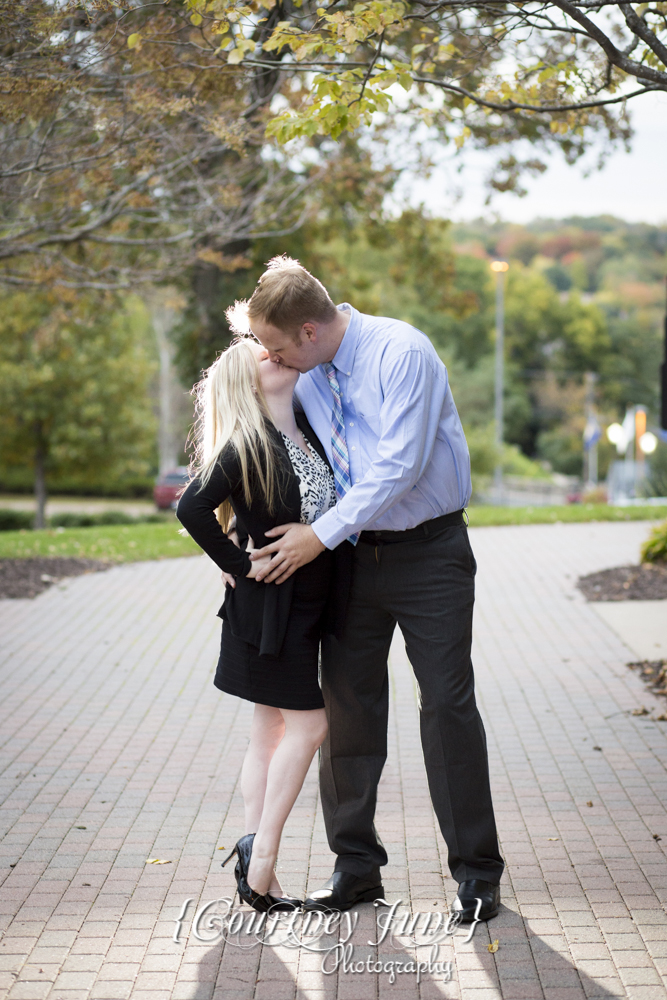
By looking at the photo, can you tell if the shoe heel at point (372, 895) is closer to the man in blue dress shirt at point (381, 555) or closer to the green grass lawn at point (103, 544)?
the man in blue dress shirt at point (381, 555)

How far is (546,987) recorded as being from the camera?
9.52 feet

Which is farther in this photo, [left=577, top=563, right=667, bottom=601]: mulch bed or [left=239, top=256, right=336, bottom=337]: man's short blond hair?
[left=577, top=563, right=667, bottom=601]: mulch bed

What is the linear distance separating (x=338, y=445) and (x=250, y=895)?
154cm

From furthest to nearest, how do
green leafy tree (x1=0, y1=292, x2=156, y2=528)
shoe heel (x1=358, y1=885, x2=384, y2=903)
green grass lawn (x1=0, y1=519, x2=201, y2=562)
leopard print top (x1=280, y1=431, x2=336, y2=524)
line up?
green leafy tree (x1=0, y1=292, x2=156, y2=528)
green grass lawn (x1=0, y1=519, x2=201, y2=562)
shoe heel (x1=358, y1=885, x2=384, y2=903)
leopard print top (x1=280, y1=431, x2=336, y2=524)

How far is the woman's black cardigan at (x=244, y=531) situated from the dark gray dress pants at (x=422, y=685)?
0.26 m

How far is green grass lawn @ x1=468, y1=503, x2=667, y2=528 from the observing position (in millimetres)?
15117

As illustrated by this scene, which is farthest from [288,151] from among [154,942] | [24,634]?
[154,942]

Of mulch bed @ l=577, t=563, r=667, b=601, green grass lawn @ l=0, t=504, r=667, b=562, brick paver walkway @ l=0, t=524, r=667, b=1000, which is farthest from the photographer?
green grass lawn @ l=0, t=504, r=667, b=562

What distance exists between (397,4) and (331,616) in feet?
9.19

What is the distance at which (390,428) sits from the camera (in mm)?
3102

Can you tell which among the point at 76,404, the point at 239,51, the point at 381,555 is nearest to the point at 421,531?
the point at 381,555

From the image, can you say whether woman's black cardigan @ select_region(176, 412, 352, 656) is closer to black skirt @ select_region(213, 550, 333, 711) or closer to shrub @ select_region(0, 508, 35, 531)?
black skirt @ select_region(213, 550, 333, 711)

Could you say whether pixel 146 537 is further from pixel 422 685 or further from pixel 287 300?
pixel 287 300

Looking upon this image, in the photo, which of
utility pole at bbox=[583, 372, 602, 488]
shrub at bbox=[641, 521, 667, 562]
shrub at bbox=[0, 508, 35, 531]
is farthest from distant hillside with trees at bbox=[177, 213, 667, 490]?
shrub at bbox=[0, 508, 35, 531]
